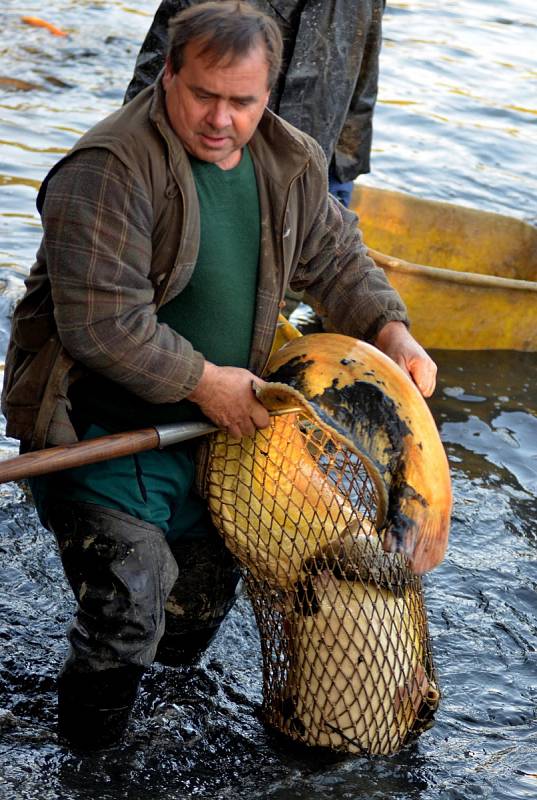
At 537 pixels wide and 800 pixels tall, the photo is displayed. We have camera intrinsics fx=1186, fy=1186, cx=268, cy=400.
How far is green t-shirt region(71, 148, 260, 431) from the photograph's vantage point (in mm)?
3012

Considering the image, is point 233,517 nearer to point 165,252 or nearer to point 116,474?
point 116,474

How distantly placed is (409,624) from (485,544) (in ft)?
5.44

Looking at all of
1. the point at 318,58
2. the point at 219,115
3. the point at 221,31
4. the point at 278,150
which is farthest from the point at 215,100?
the point at 318,58

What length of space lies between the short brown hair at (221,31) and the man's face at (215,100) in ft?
0.06

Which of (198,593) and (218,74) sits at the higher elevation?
(218,74)

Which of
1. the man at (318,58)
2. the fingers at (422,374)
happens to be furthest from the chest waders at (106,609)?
the man at (318,58)

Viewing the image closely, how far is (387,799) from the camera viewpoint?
3.42 metres

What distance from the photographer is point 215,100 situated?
2834 mm

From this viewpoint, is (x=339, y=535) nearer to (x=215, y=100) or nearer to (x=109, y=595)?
(x=109, y=595)

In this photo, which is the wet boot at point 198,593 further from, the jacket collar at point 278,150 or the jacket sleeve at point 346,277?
the jacket collar at point 278,150

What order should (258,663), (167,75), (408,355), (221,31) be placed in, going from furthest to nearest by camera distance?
(258,663) < (408,355) < (167,75) < (221,31)

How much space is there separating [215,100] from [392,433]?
93 cm

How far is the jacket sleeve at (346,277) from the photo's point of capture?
11.2 feet

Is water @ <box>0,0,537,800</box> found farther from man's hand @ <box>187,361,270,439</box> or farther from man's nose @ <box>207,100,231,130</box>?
man's nose @ <box>207,100,231,130</box>
